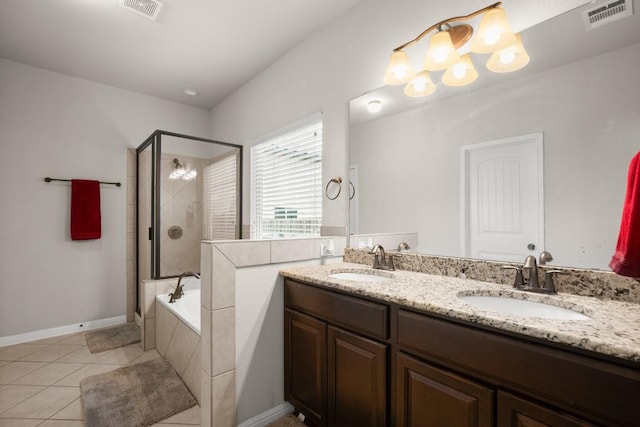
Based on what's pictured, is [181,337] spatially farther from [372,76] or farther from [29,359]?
[372,76]

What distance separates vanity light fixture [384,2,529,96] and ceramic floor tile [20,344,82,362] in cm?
352

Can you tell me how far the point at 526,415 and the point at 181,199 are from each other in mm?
3191

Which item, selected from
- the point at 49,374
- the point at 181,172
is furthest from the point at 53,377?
the point at 181,172

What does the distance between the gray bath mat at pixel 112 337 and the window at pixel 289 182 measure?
1577 mm

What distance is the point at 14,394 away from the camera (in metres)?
2.04

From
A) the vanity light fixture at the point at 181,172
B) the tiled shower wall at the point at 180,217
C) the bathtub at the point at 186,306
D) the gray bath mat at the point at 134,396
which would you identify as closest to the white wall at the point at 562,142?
the bathtub at the point at 186,306

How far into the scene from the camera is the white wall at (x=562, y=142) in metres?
1.11

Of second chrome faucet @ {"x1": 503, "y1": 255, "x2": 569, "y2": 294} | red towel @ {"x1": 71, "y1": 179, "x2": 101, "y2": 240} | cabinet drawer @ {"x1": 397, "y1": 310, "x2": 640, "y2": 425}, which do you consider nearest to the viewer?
cabinet drawer @ {"x1": 397, "y1": 310, "x2": 640, "y2": 425}

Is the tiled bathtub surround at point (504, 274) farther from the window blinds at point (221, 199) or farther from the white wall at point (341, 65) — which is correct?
the window blinds at point (221, 199)

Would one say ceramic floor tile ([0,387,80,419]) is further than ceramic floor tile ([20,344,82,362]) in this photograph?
No

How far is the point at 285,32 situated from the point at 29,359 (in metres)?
3.57

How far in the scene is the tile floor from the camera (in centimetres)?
178

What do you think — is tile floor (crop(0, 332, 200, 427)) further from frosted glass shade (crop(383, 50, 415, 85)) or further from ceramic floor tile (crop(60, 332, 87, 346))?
frosted glass shade (crop(383, 50, 415, 85))

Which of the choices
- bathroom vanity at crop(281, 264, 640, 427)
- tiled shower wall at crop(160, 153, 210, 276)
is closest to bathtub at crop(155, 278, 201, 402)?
tiled shower wall at crop(160, 153, 210, 276)
